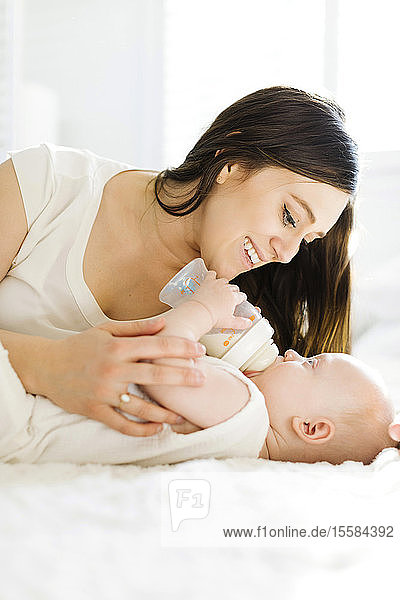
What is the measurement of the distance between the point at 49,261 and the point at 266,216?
0.44 m

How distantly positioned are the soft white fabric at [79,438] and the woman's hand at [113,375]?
0.02 m

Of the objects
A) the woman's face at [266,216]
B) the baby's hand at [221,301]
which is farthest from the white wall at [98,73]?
the baby's hand at [221,301]

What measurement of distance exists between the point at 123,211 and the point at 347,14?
66.1 inches

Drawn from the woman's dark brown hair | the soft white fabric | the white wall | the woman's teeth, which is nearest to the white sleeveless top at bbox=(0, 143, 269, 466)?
the soft white fabric

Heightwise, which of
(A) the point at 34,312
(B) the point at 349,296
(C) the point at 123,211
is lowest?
(B) the point at 349,296

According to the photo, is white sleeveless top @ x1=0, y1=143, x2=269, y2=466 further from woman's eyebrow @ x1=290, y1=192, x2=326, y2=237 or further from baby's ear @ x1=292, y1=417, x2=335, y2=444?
woman's eyebrow @ x1=290, y1=192, x2=326, y2=237

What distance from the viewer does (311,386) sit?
1103 mm

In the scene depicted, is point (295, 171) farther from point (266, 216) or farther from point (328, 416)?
point (328, 416)

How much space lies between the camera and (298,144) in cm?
135

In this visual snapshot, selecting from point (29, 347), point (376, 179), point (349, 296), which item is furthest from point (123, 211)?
point (376, 179)

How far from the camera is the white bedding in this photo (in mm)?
567

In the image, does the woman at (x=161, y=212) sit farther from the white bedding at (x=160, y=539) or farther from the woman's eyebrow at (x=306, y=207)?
the white bedding at (x=160, y=539)

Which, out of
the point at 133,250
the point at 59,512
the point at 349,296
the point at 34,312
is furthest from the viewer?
the point at 349,296

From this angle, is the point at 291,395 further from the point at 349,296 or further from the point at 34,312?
the point at 349,296
